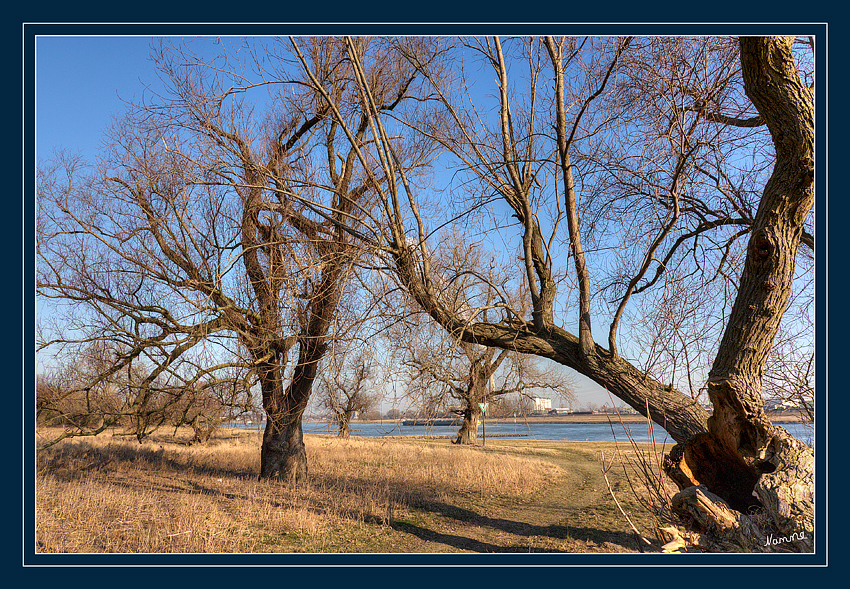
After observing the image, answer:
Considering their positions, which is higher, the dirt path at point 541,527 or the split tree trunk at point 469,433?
the dirt path at point 541,527

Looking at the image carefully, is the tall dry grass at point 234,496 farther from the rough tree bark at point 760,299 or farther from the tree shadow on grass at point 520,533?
the rough tree bark at point 760,299

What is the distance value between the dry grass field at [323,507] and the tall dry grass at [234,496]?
0.03 metres

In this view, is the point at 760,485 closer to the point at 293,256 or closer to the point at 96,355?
the point at 293,256

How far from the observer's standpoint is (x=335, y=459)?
1379 centimetres

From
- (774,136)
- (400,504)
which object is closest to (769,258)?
(774,136)

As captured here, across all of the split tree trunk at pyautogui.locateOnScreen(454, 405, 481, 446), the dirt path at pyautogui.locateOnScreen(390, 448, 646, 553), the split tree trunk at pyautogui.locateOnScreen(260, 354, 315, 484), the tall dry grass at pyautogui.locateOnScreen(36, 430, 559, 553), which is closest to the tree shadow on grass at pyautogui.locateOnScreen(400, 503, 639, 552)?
the dirt path at pyautogui.locateOnScreen(390, 448, 646, 553)

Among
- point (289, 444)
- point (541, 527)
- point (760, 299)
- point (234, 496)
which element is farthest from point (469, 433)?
point (760, 299)

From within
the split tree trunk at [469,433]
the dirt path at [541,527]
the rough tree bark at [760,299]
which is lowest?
the split tree trunk at [469,433]

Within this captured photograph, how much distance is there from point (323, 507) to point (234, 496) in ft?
5.61

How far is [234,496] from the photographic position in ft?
26.7

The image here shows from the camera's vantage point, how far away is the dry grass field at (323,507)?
5.59 m

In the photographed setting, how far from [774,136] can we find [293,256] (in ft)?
15.0

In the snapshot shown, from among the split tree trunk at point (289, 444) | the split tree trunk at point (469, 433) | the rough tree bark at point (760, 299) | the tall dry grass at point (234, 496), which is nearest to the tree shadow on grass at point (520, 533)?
the tall dry grass at point (234, 496)

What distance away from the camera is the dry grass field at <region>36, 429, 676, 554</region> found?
559cm
